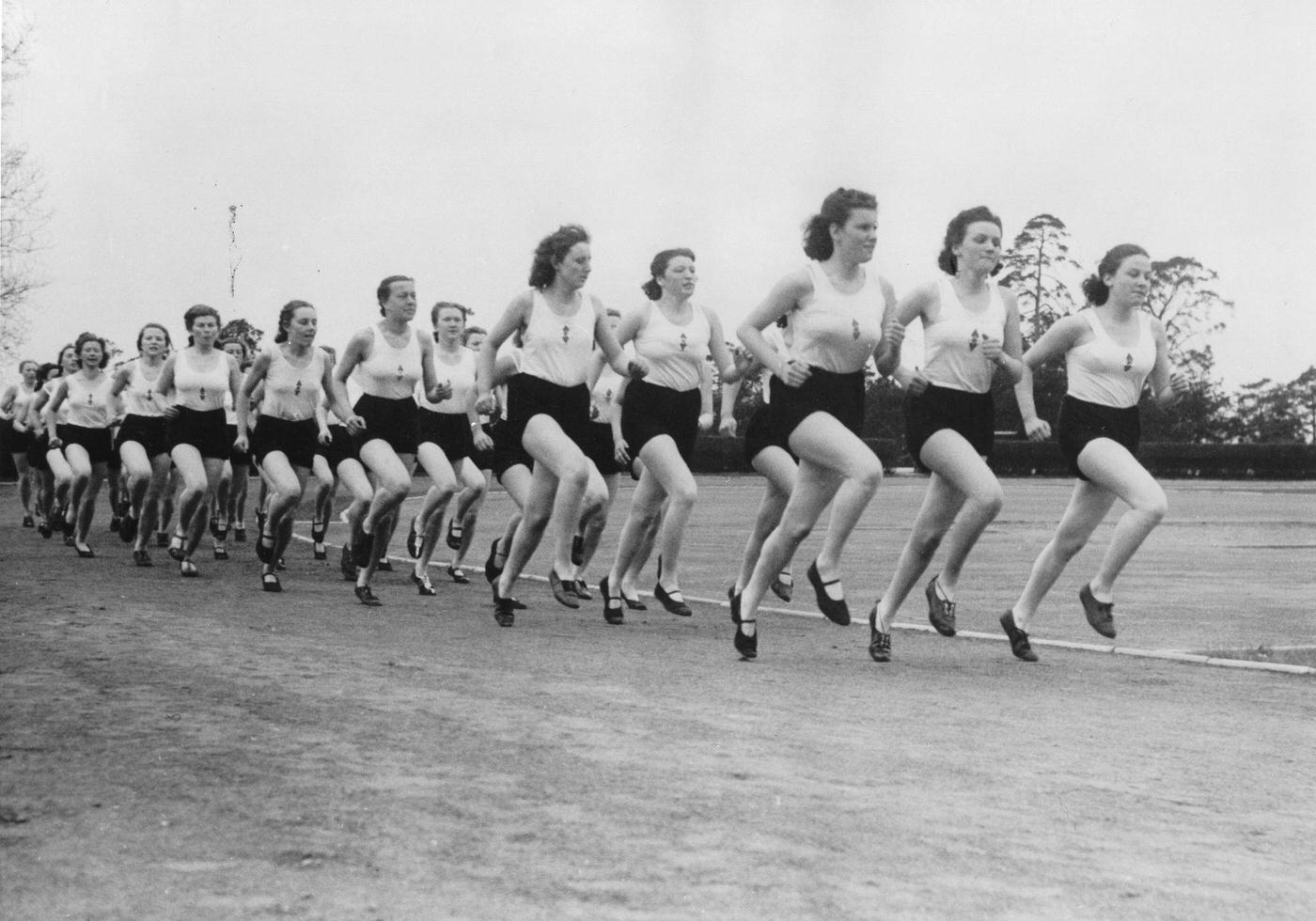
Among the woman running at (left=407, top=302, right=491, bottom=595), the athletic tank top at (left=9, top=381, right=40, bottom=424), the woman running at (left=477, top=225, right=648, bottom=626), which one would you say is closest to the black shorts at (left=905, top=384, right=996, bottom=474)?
the woman running at (left=477, top=225, right=648, bottom=626)

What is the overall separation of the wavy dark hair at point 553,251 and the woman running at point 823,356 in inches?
71.3

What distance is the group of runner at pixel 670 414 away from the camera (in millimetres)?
8773

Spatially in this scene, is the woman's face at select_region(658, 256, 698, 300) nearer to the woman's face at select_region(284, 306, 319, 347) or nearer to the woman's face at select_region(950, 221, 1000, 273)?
the woman's face at select_region(950, 221, 1000, 273)

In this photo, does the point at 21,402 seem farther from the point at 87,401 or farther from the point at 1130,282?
the point at 1130,282

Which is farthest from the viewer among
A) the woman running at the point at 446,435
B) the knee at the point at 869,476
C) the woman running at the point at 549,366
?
the woman running at the point at 446,435

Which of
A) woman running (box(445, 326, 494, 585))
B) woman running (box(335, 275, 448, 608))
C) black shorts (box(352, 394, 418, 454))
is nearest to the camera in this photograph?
woman running (box(335, 275, 448, 608))

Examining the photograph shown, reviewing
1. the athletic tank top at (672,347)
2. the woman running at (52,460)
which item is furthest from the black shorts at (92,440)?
the athletic tank top at (672,347)

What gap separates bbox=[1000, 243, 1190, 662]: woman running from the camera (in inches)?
347

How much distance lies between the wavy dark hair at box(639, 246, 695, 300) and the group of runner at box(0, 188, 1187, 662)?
2 centimetres

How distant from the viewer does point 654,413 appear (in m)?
11.2

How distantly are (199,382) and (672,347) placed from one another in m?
4.94

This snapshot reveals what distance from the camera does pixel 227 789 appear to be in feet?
16.0

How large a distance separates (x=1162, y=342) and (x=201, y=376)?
8.14 meters

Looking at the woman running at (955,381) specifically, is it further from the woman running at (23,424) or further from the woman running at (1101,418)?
the woman running at (23,424)
